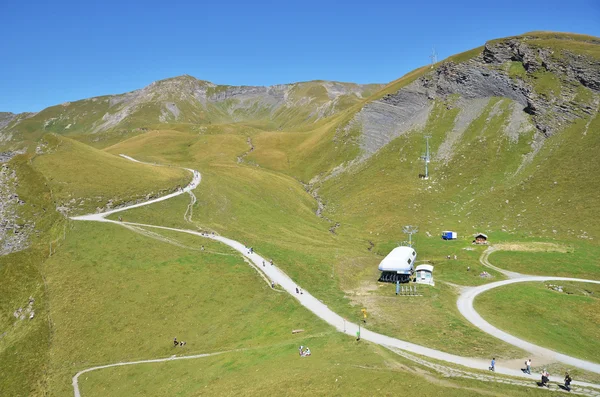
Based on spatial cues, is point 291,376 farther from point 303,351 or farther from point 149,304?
point 149,304

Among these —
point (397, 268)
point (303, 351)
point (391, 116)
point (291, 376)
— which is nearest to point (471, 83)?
point (391, 116)

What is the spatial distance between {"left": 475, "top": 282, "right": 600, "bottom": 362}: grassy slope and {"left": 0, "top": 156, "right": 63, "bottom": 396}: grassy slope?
193ft

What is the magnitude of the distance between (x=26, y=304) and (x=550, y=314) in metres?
77.5

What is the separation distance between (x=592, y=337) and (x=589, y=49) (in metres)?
124

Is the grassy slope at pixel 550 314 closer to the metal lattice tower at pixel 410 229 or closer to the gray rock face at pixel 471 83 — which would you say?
the metal lattice tower at pixel 410 229

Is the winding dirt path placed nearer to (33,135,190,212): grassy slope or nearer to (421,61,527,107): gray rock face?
(33,135,190,212): grassy slope

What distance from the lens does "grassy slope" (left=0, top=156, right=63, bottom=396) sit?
46906 mm

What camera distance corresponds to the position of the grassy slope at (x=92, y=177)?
8638 cm

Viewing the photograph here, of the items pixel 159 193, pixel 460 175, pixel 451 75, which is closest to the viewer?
pixel 159 193

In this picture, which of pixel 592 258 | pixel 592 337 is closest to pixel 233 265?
pixel 592 337

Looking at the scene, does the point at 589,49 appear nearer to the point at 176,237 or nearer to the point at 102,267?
the point at 176,237

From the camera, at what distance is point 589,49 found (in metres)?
125

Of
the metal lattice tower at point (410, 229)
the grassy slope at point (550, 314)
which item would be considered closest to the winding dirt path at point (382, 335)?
the grassy slope at point (550, 314)

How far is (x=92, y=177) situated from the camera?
9406 cm
